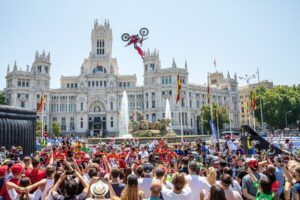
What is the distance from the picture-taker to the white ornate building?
83500 millimetres

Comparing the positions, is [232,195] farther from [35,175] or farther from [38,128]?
[38,128]

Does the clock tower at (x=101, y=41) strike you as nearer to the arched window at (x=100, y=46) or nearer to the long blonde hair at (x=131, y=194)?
the arched window at (x=100, y=46)

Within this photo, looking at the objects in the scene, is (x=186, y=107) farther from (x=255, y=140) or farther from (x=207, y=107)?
(x=255, y=140)

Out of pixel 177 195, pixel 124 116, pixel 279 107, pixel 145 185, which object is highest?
pixel 279 107

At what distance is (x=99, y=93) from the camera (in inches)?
3425

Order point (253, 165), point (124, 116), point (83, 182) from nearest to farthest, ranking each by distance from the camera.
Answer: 1. point (83, 182)
2. point (253, 165)
3. point (124, 116)

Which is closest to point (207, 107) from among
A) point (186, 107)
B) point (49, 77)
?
point (186, 107)

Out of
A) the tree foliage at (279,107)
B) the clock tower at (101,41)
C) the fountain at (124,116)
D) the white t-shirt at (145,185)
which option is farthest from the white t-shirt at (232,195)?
the clock tower at (101,41)

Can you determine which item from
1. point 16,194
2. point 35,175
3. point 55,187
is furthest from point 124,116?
point 55,187

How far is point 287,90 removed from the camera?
78625 mm

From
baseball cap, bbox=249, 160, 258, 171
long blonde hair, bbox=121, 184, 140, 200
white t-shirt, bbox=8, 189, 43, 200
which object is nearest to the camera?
long blonde hair, bbox=121, 184, 140, 200

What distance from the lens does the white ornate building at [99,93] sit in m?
83.5

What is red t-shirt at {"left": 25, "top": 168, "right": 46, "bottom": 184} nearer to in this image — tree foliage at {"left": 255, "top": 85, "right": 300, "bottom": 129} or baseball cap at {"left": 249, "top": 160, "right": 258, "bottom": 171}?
baseball cap at {"left": 249, "top": 160, "right": 258, "bottom": 171}

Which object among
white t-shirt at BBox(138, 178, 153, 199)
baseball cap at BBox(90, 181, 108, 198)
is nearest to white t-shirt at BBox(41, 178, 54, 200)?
white t-shirt at BBox(138, 178, 153, 199)
